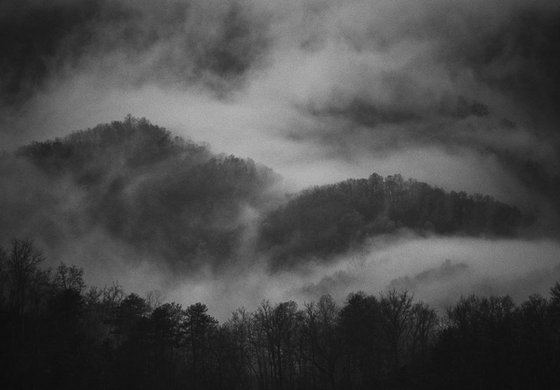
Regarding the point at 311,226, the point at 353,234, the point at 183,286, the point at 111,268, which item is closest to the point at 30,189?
the point at 111,268

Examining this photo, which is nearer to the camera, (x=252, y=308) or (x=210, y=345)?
(x=210, y=345)

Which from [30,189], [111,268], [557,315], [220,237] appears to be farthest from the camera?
[220,237]

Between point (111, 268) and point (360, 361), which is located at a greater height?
point (111, 268)

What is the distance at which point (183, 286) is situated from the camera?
171 metres

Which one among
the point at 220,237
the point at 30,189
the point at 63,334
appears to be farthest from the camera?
the point at 220,237

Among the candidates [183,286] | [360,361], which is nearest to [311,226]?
[183,286]

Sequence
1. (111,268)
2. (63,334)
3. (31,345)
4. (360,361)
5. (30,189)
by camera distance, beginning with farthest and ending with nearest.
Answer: (30,189) < (111,268) < (360,361) < (63,334) < (31,345)

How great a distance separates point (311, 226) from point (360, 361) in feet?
399

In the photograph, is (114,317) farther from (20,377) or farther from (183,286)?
(183,286)

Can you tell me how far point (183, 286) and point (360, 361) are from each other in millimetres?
108352

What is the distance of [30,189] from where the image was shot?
183250 mm

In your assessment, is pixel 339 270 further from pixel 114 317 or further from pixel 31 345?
pixel 31 345

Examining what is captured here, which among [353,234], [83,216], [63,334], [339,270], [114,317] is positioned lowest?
[63,334]

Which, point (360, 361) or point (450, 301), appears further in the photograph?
point (450, 301)
